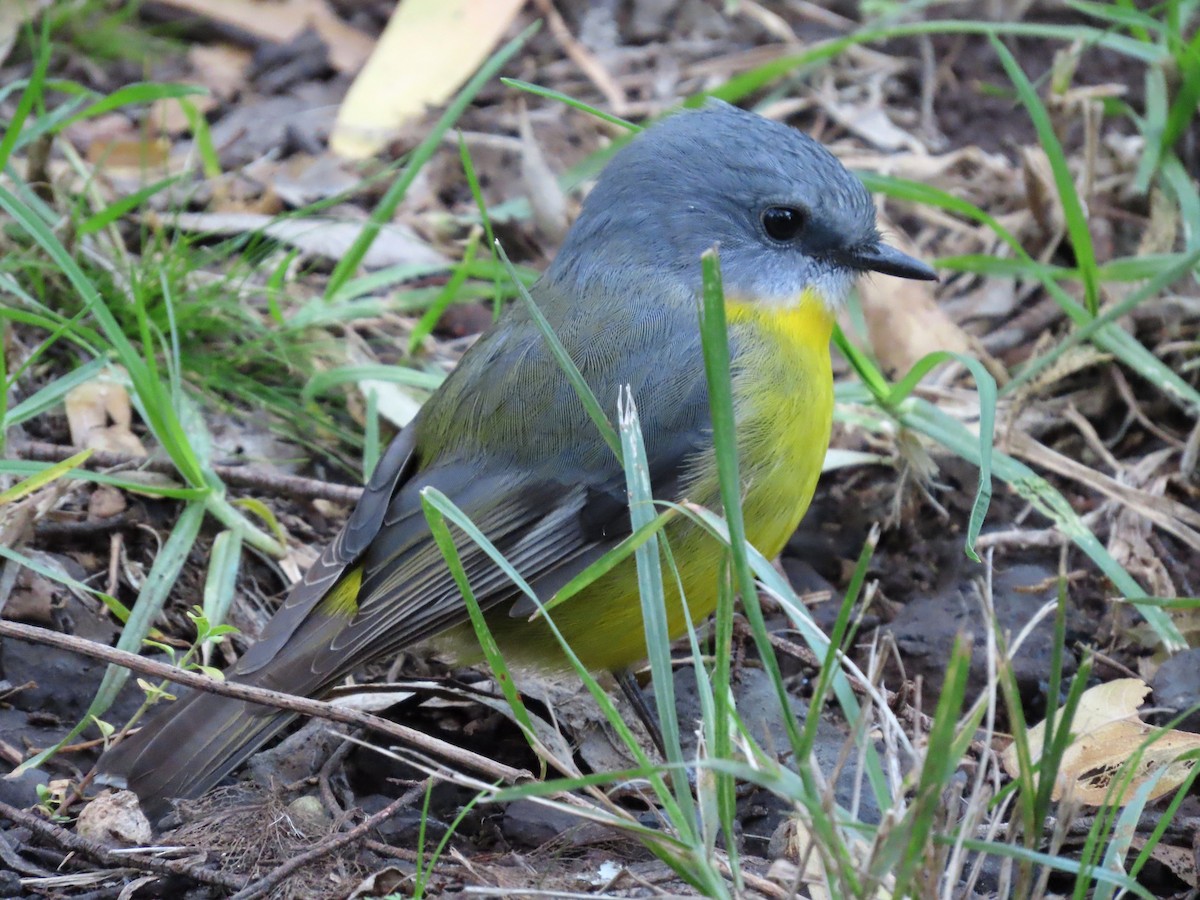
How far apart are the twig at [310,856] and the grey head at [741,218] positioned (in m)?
1.68

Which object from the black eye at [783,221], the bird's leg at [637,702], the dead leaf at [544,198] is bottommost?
the bird's leg at [637,702]

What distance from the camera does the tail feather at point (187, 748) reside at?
3350 mm

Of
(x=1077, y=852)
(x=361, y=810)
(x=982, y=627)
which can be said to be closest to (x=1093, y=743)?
(x=1077, y=852)

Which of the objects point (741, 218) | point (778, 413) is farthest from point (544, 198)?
point (778, 413)

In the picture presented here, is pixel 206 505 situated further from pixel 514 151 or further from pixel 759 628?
pixel 514 151

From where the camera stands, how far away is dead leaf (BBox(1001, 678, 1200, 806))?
3211 millimetres

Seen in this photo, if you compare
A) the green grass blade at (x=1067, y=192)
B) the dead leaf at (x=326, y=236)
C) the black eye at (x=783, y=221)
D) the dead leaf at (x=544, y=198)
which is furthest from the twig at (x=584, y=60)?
the black eye at (x=783, y=221)

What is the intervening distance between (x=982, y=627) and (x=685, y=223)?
1.50m

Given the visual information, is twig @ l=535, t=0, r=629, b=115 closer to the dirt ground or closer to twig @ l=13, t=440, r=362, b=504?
the dirt ground

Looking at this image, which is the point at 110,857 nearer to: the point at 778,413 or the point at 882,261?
the point at 778,413

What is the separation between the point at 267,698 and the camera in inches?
122

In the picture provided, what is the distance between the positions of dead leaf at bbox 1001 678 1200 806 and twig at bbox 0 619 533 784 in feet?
4.13

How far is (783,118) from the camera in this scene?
22.1 ft

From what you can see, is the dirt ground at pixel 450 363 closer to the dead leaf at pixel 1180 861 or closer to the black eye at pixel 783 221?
the dead leaf at pixel 1180 861
